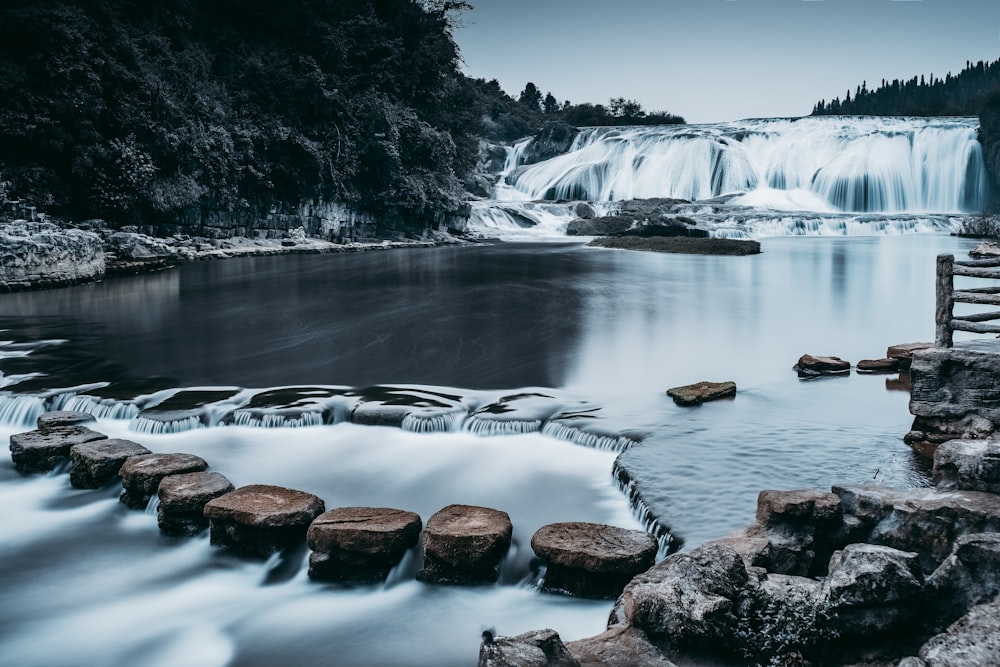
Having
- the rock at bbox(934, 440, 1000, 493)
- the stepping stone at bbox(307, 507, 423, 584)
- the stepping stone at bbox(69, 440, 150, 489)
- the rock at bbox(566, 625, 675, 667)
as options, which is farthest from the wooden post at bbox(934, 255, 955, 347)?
the stepping stone at bbox(69, 440, 150, 489)

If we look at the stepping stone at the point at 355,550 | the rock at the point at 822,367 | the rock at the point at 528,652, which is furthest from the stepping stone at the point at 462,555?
the rock at the point at 822,367

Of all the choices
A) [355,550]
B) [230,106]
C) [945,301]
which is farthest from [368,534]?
[230,106]

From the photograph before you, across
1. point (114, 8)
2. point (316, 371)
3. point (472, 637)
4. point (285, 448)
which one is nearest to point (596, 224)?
point (114, 8)

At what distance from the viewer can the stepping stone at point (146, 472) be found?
599 cm

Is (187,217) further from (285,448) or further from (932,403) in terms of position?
(932,403)

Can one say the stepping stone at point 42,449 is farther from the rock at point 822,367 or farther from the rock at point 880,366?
the rock at point 880,366

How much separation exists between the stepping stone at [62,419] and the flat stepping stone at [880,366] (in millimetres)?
9668

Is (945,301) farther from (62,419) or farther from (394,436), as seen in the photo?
(62,419)

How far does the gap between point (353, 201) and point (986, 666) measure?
114 ft

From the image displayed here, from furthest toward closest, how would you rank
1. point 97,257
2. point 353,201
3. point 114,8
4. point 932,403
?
point 353,201
point 114,8
point 97,257
point 932,403

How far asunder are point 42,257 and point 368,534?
54.8 ft

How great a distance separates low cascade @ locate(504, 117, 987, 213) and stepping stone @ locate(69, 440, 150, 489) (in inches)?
1856

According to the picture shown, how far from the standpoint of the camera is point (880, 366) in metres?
10.0

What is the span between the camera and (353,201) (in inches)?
1394
